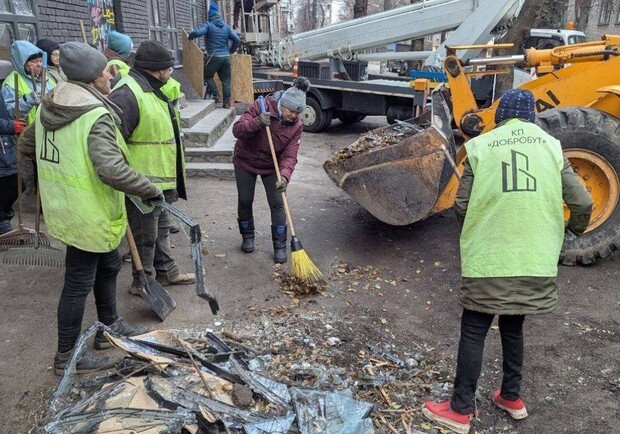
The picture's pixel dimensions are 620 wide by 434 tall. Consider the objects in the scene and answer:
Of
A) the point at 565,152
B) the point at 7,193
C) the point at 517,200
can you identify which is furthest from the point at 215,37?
the point at 517,200

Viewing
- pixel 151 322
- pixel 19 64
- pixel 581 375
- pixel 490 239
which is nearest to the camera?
pixel 490 239

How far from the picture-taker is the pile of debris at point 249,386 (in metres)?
2.57

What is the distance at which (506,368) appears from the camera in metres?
3.04

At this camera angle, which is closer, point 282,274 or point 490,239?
point 490,239

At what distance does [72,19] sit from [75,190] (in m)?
5.13

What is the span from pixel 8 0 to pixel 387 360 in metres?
5.55

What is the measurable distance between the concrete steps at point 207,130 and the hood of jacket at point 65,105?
17.7ft

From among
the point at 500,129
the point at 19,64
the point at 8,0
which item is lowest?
the point at 500,129

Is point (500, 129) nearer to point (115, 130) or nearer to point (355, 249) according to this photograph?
point (115, 130)

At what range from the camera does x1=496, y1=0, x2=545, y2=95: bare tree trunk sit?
9.62m

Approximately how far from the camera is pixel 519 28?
10.0 m

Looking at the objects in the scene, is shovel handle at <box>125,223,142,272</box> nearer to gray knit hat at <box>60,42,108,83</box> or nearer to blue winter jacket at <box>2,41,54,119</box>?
gray knit hat at <box>60,42,108,83</box>

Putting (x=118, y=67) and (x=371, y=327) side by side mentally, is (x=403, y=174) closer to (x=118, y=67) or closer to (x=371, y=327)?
(x=371, y=327)

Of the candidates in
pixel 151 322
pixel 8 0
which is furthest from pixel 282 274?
pixel 8 0
